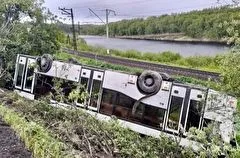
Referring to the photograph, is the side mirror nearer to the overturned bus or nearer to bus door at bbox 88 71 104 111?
the overturned bus

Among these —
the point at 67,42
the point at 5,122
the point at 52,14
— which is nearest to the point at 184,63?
the point at 52,14

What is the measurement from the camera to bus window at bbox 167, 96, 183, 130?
46.1 feet

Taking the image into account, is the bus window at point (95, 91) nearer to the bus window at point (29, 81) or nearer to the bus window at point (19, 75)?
the bus window at point (29, 81)

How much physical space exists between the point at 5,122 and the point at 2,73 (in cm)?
1515

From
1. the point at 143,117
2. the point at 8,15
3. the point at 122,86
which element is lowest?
the point at 143,117

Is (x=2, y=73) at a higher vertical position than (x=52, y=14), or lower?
lower

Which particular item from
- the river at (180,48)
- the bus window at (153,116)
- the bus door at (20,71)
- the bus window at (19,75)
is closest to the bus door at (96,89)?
the bus window at (153,116)

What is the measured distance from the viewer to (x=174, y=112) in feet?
46.6

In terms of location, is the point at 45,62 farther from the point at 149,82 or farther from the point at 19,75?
the point at 149,82

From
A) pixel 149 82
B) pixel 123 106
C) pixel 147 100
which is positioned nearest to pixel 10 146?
pixel 147 100

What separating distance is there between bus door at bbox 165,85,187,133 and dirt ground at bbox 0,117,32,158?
20.8 feet

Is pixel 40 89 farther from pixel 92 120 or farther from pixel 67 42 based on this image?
pixel 67 42

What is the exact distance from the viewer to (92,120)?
977 centimetres

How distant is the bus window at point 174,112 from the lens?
46.1 feet
